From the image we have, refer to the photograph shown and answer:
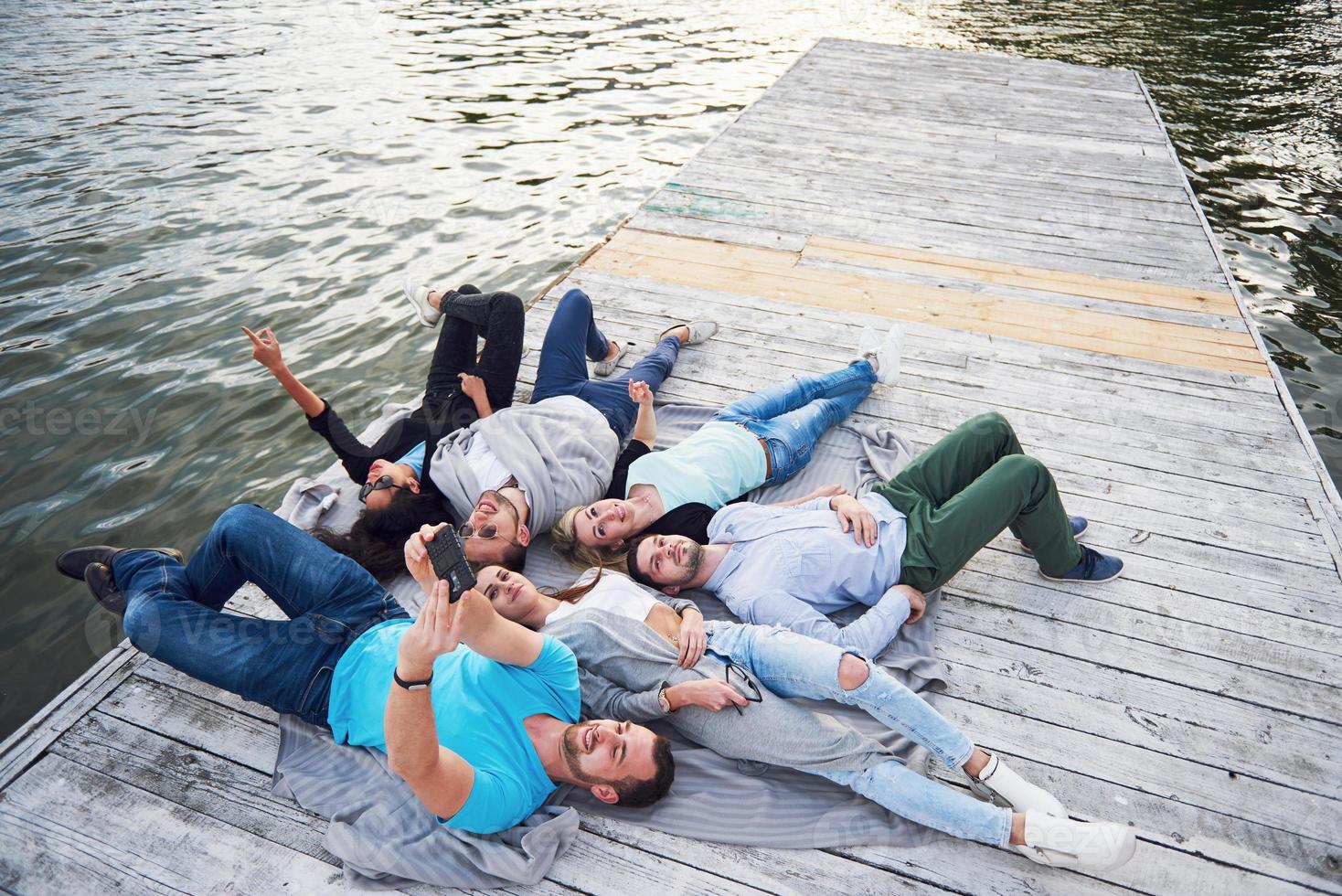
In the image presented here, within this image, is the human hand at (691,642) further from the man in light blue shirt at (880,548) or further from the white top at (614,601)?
the man in light blue shirt at (880,548)

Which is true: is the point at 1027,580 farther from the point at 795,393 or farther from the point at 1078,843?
the point at 795,393

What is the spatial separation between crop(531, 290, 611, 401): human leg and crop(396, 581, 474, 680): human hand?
8.33ft

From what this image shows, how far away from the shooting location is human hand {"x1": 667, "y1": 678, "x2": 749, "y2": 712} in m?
2.80

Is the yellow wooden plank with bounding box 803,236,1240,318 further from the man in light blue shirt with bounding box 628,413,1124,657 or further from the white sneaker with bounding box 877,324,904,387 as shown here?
the man in light blue shirt with bounding box 628,413,1124,657

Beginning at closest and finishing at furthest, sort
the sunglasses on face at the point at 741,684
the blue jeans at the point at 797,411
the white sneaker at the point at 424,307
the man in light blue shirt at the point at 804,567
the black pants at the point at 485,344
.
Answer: the sunglasses on face at the point at 741,684
the man in light blue shirt at the point at 804,567
the blue jeans at the point at 797,411
the black pants at the point at 485,344
the white sneaker at the point at 424,307

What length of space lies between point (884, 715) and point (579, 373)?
104 inches

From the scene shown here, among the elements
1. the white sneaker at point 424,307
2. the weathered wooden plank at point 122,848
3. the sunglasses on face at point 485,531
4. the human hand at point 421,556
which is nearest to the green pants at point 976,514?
the sunglasses on face at point 485,531

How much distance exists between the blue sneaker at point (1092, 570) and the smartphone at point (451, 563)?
99.4 inches

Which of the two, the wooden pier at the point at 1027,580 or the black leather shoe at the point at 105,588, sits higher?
the black leather shoe at the point at 105,588

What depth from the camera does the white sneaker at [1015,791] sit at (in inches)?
102

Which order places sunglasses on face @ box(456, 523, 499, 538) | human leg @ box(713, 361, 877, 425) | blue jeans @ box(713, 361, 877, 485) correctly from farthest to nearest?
human leg @ box(713, 361, 877, 425) → blue jeans @ box(713, 361, 877, 485) → sunglasses on face @ box(456, 523, 499, 538)

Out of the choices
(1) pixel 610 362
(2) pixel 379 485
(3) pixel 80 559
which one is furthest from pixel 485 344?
(3) pixel 80 559

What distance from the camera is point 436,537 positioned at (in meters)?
2.27

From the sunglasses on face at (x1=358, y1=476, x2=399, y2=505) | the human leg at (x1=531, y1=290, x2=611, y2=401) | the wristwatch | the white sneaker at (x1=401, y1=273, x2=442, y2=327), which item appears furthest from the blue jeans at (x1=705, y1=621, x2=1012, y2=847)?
the white sneaker at (x1=401, y1=273, x2=442, y2=327)
